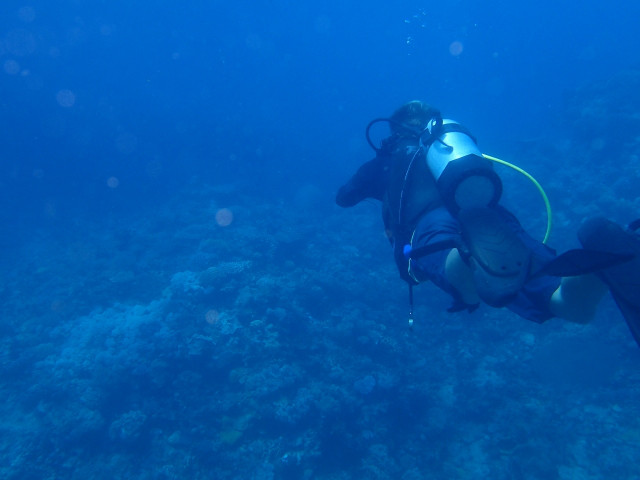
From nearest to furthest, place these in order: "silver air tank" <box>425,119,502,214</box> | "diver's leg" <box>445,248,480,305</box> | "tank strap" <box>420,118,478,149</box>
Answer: "diver's leg" <box>445,248,480,305</box> < "silver air tank" <box>425,119,502,214</box> < "tank strap" <box>420,118,478,149</box>

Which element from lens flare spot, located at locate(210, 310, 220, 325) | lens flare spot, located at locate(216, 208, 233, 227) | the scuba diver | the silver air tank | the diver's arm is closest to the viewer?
the scuba diver

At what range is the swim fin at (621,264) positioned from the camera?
7.10ft

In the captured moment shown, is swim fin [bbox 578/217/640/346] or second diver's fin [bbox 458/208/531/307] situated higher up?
second diver's fin [bbox 458/208/531/307]

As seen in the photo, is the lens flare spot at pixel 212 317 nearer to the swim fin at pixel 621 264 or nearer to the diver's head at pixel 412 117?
the diver's head at pixel 412 117

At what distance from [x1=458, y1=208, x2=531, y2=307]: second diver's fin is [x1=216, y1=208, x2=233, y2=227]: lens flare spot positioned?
661 inches

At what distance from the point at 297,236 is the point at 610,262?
15.8 meters

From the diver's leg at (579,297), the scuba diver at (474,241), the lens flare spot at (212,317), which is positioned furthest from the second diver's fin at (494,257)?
the lens flare spot at (212,317)

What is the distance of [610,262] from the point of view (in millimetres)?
2102

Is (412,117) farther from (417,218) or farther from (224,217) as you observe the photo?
(224,217)

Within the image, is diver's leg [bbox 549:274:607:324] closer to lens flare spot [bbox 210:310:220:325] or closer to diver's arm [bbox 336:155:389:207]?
diver's arm [bbox 336:155:389:207]

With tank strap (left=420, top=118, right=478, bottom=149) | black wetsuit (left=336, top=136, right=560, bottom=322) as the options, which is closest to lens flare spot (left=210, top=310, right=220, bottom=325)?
black wetsuit (left=336, top=136, right=560, bottom=322)

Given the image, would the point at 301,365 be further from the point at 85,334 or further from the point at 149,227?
the point at 149,227

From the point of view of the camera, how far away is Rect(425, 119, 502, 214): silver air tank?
9.89ft

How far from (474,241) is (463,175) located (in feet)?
2.01
